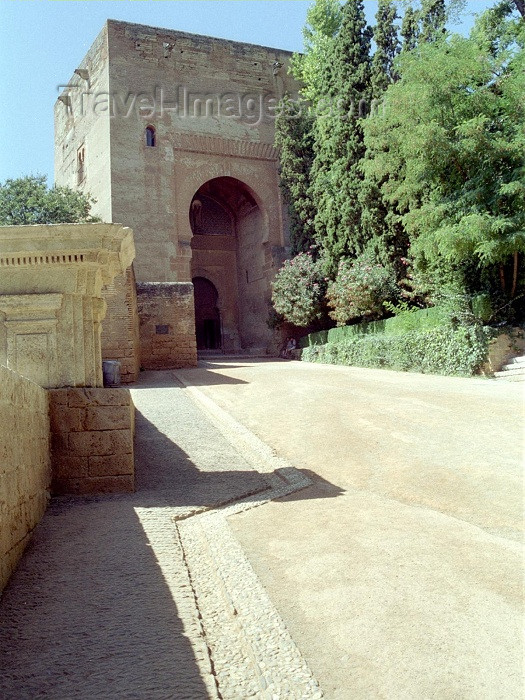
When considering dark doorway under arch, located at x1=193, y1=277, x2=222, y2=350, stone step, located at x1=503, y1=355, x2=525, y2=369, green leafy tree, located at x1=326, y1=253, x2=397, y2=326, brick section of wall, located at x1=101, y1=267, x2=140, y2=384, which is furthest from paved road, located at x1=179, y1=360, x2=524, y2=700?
dark doorway under arch, located at x1=193, y1=277, x2=222, y2=350

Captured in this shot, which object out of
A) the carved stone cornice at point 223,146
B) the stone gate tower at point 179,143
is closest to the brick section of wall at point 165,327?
the stone gate tower at point 179,143

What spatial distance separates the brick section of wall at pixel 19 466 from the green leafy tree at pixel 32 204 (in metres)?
17.0

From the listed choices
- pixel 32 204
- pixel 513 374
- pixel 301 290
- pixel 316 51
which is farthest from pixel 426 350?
pixel 316 51

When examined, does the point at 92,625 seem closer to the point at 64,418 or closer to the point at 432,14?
the point at 64,418

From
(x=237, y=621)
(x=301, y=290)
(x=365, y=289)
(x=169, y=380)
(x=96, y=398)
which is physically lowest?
(x=237, y=621)

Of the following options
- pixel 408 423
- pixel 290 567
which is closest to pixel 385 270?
pixel 408 423

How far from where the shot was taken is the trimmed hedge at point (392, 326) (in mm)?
13627

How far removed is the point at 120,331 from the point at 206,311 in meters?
14.8

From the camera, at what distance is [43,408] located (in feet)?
15.4

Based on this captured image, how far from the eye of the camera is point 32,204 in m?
20.1

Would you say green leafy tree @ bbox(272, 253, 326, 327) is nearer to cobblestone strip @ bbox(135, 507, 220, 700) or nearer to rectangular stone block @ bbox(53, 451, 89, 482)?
rectangular stone block @ bbox(53, 451, 89, 482)

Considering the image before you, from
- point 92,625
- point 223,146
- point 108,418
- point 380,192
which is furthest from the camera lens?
point 223,146

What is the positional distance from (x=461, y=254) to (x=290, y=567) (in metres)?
10.4

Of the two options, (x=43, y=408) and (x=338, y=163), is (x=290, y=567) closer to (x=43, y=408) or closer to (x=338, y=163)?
(x=43, y=408)
